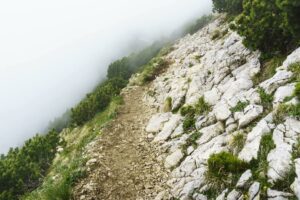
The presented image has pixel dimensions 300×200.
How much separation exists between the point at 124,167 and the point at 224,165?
16.9 feet

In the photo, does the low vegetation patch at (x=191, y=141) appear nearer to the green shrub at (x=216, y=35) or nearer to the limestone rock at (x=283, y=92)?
the limestone rock at (x=283, y=92)

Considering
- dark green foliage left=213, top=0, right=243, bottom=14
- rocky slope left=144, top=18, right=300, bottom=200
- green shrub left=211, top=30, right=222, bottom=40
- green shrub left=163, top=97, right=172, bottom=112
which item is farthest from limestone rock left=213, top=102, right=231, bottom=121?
dark green foliage left=213, top=0, right=243, bottom=14

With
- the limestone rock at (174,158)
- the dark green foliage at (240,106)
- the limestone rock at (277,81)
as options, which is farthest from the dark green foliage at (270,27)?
the limestone rock at (174,158)

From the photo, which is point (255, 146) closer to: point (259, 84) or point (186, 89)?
point (259, 84)

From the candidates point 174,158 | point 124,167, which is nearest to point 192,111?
point 174,158

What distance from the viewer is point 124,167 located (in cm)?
1539

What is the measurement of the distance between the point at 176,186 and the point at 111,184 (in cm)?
265

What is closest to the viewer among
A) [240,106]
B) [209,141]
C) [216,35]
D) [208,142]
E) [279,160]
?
[279,160]

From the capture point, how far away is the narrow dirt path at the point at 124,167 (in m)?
13.6

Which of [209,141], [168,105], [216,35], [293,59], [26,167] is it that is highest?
[293,59]

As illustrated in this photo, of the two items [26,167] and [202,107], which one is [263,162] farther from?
[26,167]

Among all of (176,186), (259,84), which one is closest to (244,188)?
(176,186)

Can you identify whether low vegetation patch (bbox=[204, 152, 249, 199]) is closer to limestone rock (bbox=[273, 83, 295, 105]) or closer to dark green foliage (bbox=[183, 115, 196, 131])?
limestone rock (bbox=[273, 83, 295, 105])

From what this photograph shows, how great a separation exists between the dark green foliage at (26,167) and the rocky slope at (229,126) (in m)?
9.98
